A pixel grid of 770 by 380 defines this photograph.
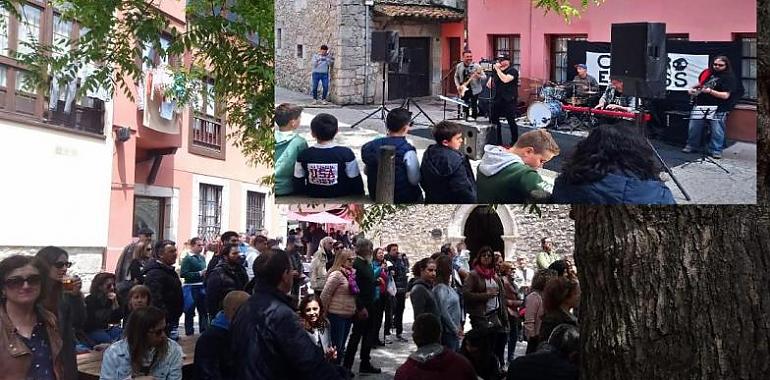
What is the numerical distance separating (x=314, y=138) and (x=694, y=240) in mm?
1208

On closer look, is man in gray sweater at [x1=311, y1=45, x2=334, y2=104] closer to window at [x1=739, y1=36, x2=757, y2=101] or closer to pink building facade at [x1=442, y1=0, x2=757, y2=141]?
pink building facade at [x1=442, y1=0, x2=757, y2=141]

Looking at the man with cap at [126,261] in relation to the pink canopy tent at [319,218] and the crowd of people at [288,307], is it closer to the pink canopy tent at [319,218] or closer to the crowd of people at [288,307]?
the crowd of people at [288,307]

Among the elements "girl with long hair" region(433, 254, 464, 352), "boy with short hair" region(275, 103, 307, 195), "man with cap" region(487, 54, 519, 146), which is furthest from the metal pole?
"girl with long hair" region(433, 254, 464, 352)

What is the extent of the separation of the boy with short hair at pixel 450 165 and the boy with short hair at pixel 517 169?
0.15 feet

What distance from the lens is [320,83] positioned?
3793 mm

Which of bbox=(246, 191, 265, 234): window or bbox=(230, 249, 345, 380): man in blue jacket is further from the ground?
bbox=(246, 191, 265, 234): window

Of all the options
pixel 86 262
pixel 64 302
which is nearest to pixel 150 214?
pixel 86 262

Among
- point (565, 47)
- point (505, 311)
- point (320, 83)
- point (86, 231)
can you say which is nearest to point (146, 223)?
point (86, 231)

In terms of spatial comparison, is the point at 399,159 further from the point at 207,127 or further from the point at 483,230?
the point at 207,127

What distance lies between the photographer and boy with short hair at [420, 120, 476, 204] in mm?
3736

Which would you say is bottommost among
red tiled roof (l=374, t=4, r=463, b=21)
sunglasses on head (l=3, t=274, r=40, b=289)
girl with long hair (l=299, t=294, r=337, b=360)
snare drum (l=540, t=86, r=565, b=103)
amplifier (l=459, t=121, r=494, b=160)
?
girl with long hair (l=299, t=294, r=337, b=360)

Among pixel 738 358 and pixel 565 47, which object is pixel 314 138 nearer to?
pixel 565 47

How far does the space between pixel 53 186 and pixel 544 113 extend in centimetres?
155

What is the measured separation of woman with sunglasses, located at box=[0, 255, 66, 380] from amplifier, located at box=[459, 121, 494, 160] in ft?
4.50
